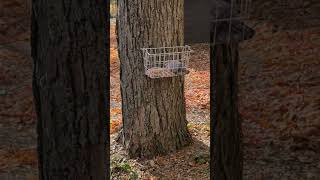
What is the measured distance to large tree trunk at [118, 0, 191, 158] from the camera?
5.29m

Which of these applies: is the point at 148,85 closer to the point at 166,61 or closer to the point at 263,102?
the point at 166,61

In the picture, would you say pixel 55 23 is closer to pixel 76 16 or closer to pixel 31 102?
pixel 76 16

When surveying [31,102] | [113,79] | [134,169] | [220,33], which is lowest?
[134,169]

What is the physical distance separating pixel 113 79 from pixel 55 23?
7664 mm

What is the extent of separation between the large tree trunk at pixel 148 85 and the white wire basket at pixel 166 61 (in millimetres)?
80

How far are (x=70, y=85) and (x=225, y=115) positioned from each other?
660mm

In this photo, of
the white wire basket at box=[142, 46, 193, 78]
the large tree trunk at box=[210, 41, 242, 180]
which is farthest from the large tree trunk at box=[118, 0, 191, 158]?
the large tree trunk at box=[210, 41, 242, 180]

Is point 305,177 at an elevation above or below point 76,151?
below

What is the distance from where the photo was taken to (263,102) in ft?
6.42

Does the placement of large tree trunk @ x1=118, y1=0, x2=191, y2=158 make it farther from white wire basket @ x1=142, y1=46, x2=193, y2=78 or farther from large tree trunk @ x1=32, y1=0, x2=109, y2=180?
large tree trunk @ x1=32, y1=0, x2=109, y2=180

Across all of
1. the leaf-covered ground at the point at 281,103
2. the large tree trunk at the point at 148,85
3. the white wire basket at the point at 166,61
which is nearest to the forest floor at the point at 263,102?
the leaf-covered ground at the point at 281,103

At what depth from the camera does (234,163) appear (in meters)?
2.02

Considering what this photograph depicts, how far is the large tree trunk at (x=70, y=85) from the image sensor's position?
1.85 meters

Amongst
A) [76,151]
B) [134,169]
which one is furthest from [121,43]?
[76,151]
